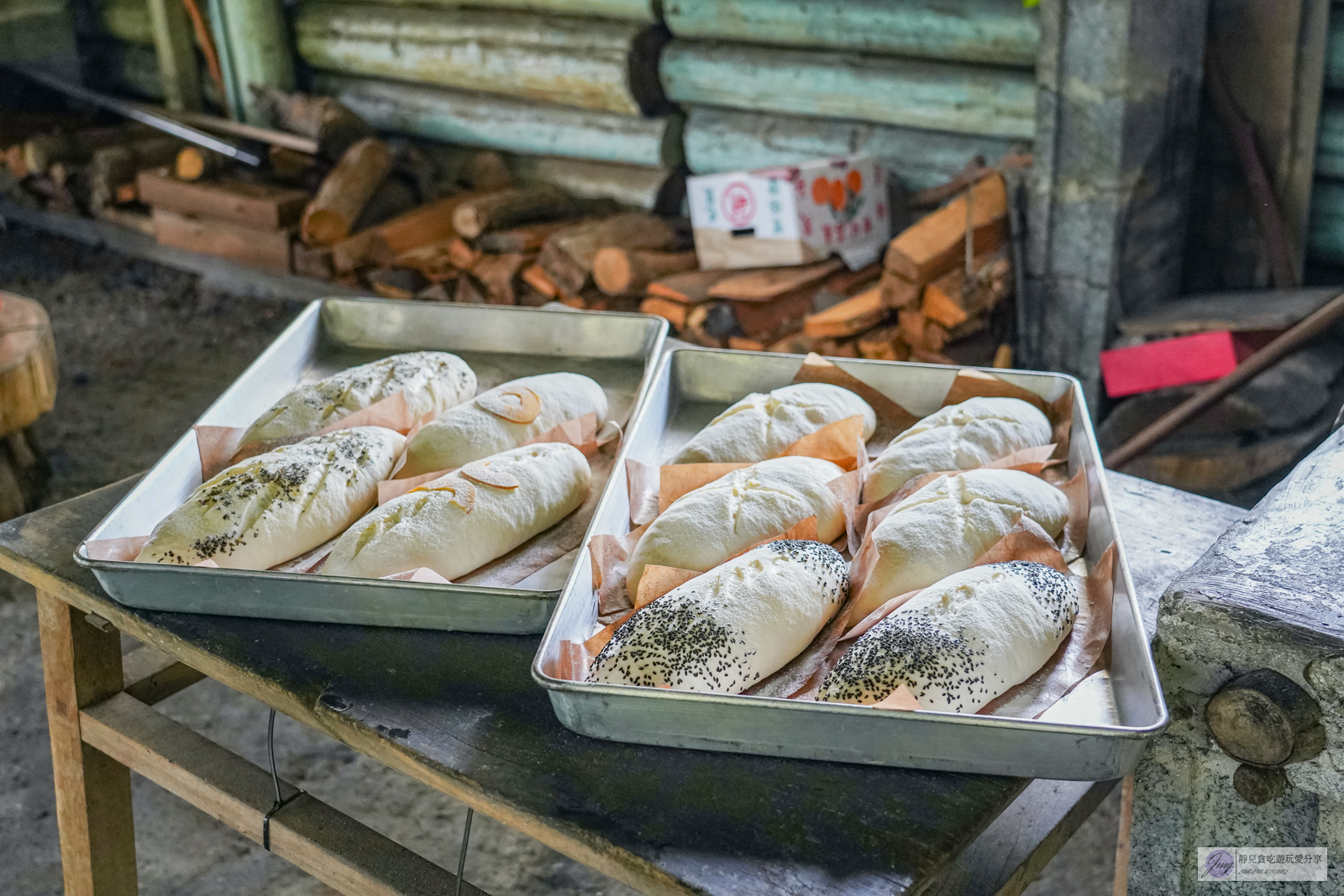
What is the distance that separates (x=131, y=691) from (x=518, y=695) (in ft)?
3.52

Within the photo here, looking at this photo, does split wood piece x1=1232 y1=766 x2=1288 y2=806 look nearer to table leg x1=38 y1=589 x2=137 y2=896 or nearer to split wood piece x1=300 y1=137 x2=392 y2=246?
table leg x1=38 y1=589 x2=137 y2=896

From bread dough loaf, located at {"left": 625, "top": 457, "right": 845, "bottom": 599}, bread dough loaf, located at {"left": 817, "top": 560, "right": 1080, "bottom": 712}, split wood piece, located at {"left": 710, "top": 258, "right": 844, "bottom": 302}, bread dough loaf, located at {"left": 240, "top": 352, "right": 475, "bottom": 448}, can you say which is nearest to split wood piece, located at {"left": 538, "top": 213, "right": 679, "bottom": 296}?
split wood piece, located at {"left": 710, "top": 258, "right": 844, "bottom": 302}

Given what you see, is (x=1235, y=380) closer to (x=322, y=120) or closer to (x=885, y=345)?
(x=885, y=345)

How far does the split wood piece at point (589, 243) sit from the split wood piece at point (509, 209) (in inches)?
16.5

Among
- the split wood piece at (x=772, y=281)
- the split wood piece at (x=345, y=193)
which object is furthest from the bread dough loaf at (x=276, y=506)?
the split wood piece at (x=345, y=193)

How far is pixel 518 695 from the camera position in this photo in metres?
1.37

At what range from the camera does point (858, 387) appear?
6.75 feet

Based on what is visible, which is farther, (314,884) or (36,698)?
(36,698)

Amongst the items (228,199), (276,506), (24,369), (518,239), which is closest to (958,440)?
(276,506)

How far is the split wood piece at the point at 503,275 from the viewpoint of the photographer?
4.78 m

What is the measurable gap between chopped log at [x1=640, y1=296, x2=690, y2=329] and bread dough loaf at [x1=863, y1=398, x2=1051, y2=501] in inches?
90.6

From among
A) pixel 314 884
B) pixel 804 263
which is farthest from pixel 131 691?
pixel 804 263

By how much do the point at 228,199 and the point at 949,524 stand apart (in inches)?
199

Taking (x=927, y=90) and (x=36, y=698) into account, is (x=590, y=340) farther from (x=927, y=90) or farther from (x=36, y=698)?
(x=927, y=90)
